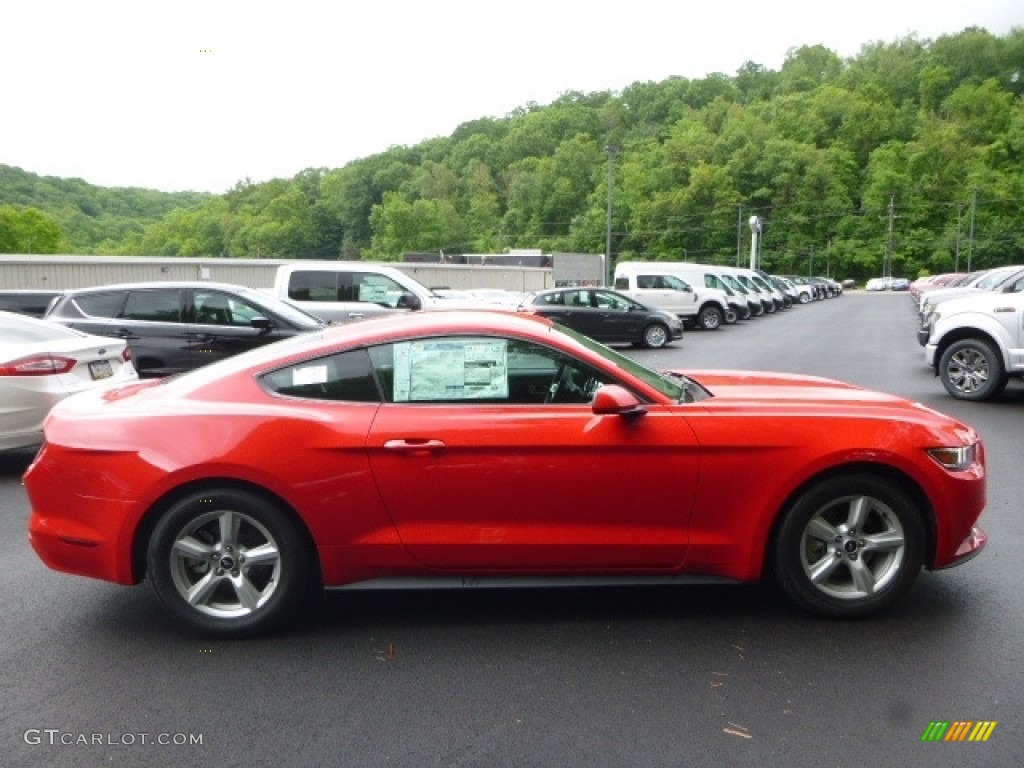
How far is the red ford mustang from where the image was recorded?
438cm

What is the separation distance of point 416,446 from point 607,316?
1962cm

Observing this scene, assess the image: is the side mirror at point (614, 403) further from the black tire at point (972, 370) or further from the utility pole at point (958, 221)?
the utility pole at point (958, 221)

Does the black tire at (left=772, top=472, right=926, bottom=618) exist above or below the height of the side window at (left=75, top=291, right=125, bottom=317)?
below

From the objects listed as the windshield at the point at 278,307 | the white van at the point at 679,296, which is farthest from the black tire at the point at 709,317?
the windshield at the point at 278,307

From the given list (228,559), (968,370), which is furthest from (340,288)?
(228,559)

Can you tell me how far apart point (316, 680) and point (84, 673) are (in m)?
0.99

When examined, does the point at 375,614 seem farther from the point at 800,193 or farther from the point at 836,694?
the point at 800,193

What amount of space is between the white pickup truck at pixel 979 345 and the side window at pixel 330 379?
9789 mm

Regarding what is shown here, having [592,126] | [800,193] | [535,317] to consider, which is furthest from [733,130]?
[535,317]

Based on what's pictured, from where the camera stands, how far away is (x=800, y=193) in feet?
382

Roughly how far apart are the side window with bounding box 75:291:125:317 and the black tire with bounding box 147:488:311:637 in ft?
29.3

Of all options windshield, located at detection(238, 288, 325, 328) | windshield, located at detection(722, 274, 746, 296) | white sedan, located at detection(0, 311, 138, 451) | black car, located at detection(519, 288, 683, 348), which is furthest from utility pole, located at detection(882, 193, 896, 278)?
white sedan, located at detection(0, 311, 138, 451)

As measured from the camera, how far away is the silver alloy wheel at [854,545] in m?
4.52

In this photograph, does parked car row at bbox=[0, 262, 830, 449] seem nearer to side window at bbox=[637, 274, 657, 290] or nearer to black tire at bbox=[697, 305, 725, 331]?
black tire at bbox=[697, 305, 725, 331]
